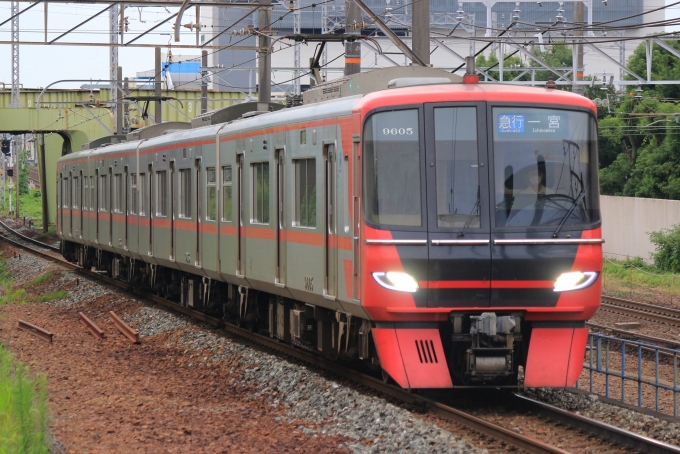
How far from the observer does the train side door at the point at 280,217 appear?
37.3 feet

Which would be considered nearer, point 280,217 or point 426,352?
point 426,352

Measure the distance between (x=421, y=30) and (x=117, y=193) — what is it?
9.88m

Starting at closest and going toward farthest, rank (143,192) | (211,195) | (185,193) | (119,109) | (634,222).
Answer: (211,195)
(185,193)
(143,192)
(634,222)
(119,109)

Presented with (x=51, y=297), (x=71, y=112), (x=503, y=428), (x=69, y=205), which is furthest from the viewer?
(x=71, y=112)

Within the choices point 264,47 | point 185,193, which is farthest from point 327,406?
point 264,47

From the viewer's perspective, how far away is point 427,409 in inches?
349

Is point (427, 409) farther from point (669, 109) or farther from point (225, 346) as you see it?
point (669, 109)

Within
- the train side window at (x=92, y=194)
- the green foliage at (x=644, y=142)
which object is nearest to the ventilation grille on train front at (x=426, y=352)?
the train side window at (x=92, y=194)

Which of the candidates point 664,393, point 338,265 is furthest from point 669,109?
point 338,265

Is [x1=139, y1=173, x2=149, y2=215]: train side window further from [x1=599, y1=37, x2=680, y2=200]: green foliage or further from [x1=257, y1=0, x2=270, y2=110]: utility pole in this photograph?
[x1=599, y1=37, x2=680, y2=200]: green foliage

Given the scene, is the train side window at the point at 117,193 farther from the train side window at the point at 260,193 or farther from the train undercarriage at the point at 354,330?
the train side window at the point at 260,193

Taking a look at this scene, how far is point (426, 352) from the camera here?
8.89m

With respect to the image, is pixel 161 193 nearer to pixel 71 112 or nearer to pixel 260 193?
pixel 260 193

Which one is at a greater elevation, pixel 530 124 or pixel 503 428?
pixel 530 124
